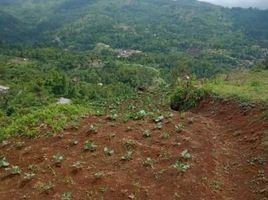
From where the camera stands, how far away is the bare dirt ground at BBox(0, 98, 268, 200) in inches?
441

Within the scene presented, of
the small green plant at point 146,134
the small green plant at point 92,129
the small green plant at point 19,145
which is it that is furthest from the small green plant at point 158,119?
the small green plant at point 19,145

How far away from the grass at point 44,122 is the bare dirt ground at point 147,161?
1.40 ft

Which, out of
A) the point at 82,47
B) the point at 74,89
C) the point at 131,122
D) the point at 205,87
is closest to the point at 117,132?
the point at 131,122

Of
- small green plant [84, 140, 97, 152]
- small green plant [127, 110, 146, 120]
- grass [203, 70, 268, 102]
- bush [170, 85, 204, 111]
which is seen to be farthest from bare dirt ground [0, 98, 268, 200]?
bush [170, 85, 204, 111]

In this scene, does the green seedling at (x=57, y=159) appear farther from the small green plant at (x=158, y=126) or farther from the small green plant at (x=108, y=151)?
the small green plant at (x=158, y=126)

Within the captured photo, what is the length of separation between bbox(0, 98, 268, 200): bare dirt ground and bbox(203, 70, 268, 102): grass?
4.13 ft

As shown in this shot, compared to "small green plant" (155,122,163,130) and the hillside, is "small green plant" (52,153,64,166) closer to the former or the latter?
the hillside

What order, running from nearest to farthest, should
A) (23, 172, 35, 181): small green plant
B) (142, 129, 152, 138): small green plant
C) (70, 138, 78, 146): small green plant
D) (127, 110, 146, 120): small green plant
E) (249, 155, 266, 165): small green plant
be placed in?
(23, 172, 35, 181): small green plant, (249, 155, 266, 165): small green plant, (70, 138, 78, 146): small green plant, (142, 129, 152, 138): small green plant, (127, 110, 146, 120): small green plant

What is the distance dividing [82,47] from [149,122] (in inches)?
6398

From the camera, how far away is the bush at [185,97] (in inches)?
787

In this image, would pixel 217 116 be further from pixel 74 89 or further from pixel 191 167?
pixel 74 89

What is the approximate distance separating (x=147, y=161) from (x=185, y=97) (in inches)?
332

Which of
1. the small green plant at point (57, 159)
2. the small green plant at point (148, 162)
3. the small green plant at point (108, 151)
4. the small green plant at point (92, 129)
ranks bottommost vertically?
the small green plant at point (92, 129)

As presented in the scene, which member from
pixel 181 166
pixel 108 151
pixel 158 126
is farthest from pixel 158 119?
pixel 181 166
